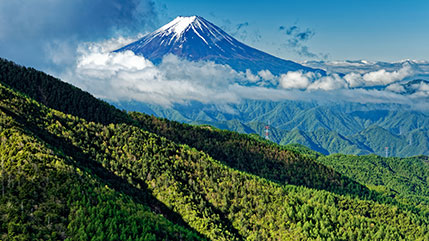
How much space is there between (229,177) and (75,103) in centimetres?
9578

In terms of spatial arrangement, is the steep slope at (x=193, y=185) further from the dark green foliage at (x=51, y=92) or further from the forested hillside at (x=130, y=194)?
the dark green foliage at (x=51, y=92)

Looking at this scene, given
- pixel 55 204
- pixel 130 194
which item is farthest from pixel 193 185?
pixel 55 204

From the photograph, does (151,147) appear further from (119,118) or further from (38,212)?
(38,212)

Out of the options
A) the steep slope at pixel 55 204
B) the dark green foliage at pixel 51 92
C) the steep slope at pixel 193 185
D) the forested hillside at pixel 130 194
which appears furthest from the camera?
the dark green foliage at pixel 51 92

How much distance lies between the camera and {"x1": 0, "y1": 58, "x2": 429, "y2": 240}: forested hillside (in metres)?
77.6

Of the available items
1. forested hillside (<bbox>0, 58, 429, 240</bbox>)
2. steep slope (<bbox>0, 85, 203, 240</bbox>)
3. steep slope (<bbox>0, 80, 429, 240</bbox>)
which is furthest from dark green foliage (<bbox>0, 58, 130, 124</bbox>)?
steep slope (<bbox>0, 85, 203, 240</bbox>)

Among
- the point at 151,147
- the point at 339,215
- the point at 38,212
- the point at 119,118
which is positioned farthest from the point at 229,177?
the point at 38,212

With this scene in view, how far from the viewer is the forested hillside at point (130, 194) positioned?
3054 inches

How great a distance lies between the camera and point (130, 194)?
123 meters

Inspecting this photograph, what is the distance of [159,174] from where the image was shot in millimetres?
141000

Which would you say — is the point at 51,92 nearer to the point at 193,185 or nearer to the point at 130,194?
the point at 130,194

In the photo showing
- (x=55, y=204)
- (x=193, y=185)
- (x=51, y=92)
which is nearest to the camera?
(x=55, y=204)

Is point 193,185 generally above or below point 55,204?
above

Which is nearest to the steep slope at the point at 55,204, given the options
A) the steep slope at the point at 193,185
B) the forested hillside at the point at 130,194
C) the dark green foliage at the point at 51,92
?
the forested hillside at the point at 130,194
